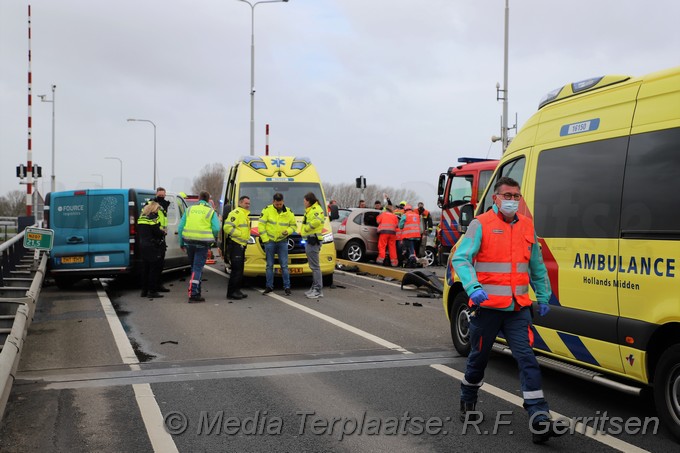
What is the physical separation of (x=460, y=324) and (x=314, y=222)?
5188mm

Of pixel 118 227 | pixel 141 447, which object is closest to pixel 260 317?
pixel 118 227

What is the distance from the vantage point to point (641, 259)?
190 inches

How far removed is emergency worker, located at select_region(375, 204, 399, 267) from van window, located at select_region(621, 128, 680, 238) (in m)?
13.4

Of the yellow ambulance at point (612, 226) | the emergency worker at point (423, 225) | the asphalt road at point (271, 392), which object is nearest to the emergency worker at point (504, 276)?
the yellow ambulance at point (612, 226)

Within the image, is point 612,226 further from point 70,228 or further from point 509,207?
point 70,228

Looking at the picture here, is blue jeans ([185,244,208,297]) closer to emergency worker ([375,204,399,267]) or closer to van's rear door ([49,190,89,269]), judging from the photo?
van's rear door ([49,190,89,269])

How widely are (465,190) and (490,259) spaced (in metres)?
12.1

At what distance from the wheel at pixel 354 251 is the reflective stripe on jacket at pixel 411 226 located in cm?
164

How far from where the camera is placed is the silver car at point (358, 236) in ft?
63.3

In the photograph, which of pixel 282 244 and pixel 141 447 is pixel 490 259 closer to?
pixel 141 447

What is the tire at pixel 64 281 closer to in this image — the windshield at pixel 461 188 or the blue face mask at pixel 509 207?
the windshield at pixel 461 188

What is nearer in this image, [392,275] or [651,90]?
[651,90]

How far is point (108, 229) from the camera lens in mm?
12836

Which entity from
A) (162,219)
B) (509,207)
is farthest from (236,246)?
(509,207)
